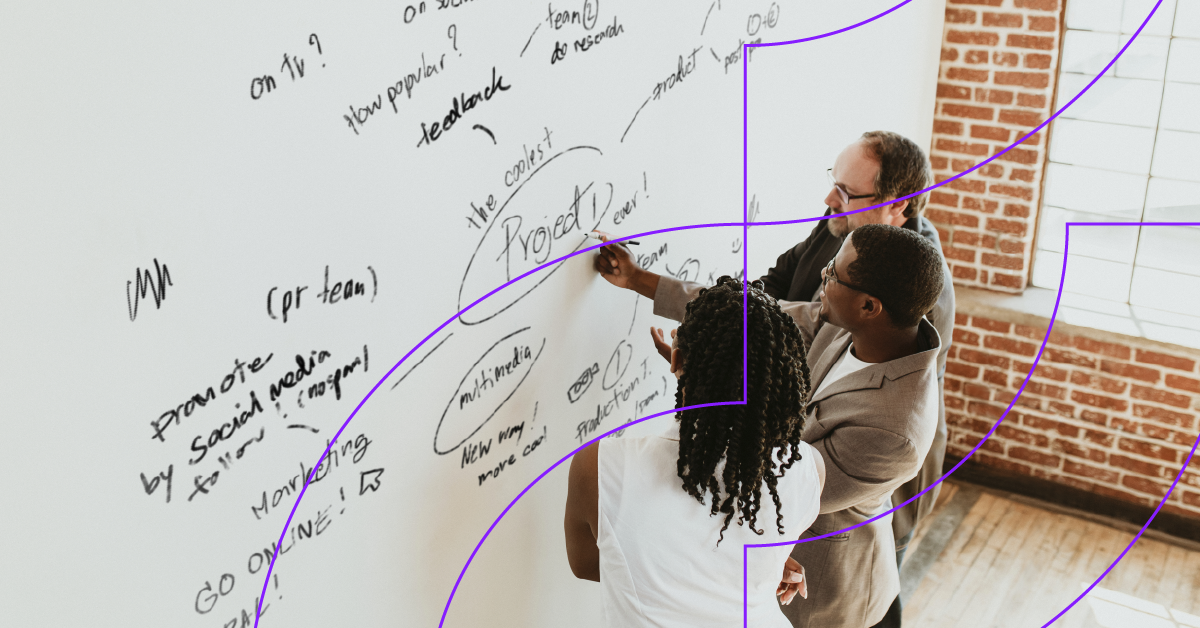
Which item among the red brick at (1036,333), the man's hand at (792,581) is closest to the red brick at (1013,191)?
the red brick at (1036,333)

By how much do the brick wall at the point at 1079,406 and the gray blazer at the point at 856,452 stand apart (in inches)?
73.1

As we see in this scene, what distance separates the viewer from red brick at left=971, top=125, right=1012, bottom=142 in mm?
3453

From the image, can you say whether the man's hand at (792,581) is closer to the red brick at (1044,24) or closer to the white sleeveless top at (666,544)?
the white sleeveless top at (666,544)

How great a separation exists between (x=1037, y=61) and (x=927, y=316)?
5.90ft

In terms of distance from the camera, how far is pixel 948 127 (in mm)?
3547

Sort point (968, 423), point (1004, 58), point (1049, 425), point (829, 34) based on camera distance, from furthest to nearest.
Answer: point (968, 423) → point (1049, 425) → point (1004, 58) → point (829, 34)

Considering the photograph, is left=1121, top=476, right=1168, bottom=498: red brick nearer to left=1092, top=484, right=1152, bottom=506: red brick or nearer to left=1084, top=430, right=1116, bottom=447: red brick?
left=1092, top=484, right=1152, bottom=506: red brick

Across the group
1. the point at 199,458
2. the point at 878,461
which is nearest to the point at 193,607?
the point at 199,458

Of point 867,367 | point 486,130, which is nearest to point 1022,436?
point 867,367

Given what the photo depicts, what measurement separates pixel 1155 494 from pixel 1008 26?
1.79m

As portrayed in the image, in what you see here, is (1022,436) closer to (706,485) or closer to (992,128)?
(992,128)

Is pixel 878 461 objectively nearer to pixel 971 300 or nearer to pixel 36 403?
pixel 36 403

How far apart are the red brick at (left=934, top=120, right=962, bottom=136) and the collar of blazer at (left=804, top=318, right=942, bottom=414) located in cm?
192

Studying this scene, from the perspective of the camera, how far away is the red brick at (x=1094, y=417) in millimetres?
3473
